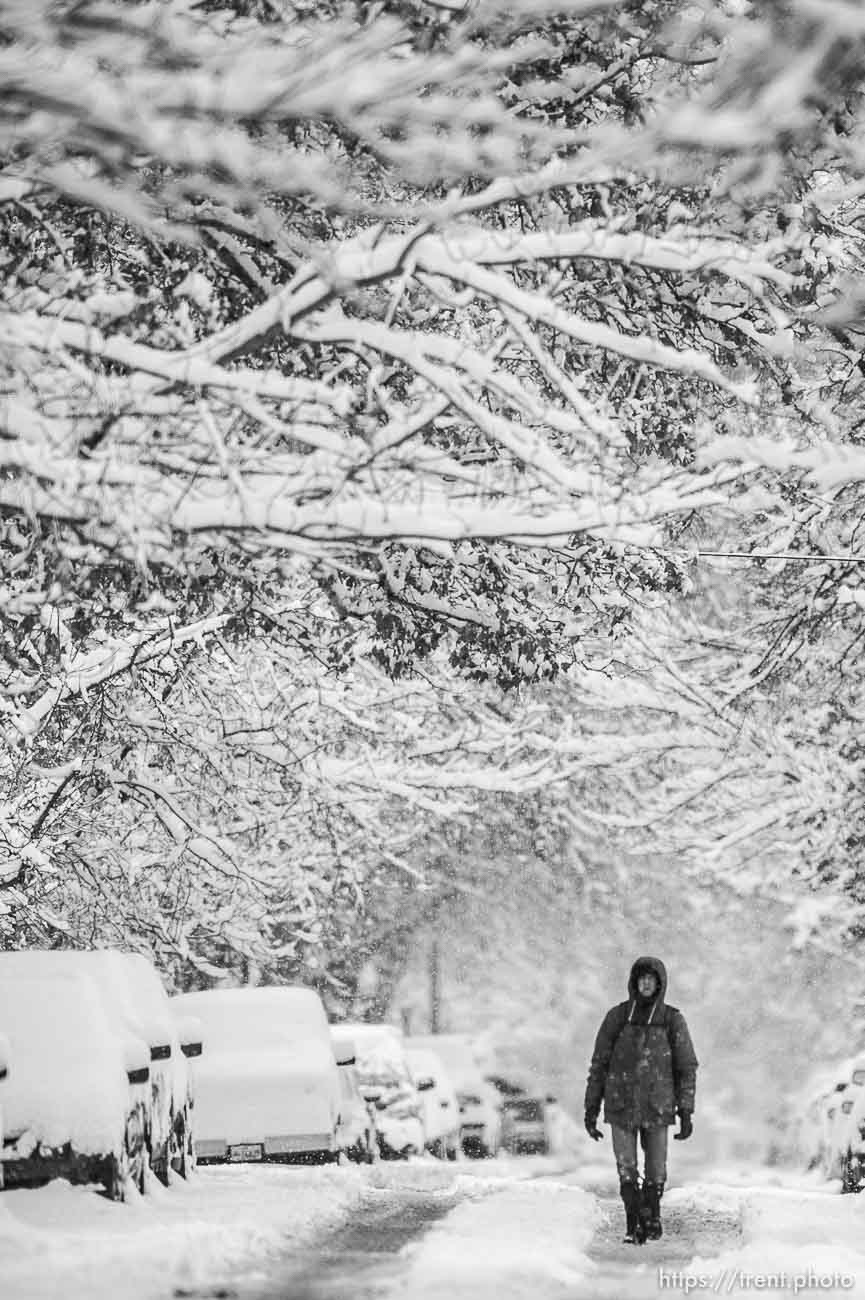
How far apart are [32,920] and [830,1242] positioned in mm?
10705

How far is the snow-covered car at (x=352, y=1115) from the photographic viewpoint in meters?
21.1

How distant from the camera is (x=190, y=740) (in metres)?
21.7

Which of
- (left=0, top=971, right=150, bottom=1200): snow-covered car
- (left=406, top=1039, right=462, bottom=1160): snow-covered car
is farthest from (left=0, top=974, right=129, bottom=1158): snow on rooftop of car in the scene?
(left=406, top=1039, right=462, bottom=1160): snow-covered car

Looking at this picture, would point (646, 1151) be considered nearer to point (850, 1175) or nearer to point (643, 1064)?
point (643, 1064)

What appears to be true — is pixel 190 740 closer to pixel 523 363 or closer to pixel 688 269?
pixel 523 363

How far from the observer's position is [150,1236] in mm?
11070

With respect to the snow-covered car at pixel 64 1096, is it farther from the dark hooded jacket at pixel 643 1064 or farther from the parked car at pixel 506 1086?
the parked car at pixel 506 1086

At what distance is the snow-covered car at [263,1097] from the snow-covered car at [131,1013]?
438cm

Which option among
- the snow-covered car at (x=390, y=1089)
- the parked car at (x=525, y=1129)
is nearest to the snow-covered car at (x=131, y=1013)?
the snow-covered car at (x=390, y=1089)

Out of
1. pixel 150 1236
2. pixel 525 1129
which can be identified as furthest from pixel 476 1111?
pixel 150 1236

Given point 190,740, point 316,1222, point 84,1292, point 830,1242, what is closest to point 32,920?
point 190,740

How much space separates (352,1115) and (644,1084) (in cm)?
947

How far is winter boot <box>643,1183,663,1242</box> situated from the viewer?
12992 mm

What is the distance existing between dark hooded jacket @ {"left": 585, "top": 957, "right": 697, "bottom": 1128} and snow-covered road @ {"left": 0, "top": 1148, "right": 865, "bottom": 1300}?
0.79 meters
